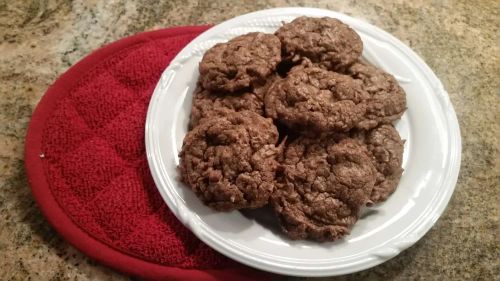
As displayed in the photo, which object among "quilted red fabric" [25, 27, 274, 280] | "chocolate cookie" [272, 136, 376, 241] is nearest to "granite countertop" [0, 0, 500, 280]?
"quilted red fabric" [25, 27, 274, 280]

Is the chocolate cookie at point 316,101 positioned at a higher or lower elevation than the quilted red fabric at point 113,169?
higher

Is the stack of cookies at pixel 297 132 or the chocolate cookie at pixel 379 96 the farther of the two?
the chocolate cookie at pixel 379 96

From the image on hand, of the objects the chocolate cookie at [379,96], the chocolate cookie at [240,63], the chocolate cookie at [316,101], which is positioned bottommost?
the chocolate cookie at [379,96]

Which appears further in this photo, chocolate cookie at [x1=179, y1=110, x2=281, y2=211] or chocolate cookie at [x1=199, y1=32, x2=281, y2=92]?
chocolate cookie at [x1=199, y1=32, x2=281, y2=92]

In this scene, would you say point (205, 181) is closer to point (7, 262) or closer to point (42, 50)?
point (7, 262)

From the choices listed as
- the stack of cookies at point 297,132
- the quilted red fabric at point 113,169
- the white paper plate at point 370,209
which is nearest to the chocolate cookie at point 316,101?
the stack of cookies at point 297,132

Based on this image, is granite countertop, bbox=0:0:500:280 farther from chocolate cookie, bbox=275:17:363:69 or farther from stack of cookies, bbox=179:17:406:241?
chocolate cookie, bbox=275:17:363:69

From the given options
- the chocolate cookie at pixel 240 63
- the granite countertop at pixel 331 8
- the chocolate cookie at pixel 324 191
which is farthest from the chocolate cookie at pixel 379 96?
the granite countertop at pixel 331 8

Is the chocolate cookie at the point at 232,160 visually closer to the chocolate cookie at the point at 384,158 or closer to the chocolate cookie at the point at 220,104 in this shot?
the chocolate cookie at the point at 220,104
